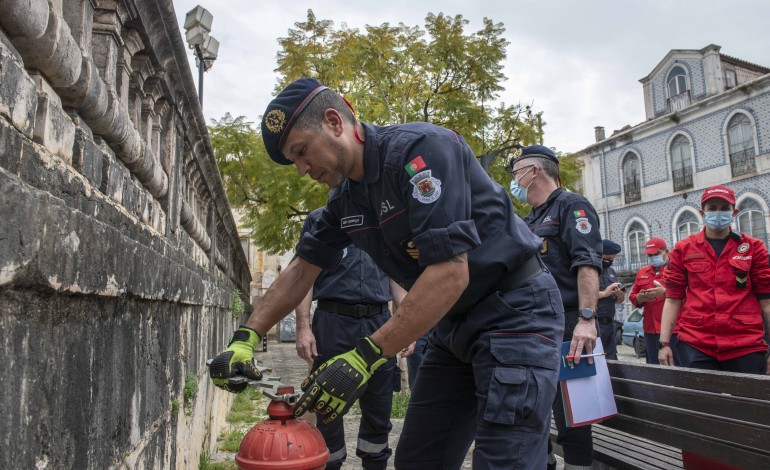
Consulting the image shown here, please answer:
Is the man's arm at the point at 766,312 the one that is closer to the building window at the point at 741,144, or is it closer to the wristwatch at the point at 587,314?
the wristwatch at the point at 587,314

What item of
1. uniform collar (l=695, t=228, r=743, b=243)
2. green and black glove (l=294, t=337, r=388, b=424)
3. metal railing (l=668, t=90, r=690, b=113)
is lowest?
green and black glove (l=294, t=337, r=388, b=424)

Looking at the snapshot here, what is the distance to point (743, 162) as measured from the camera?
73.7 feet

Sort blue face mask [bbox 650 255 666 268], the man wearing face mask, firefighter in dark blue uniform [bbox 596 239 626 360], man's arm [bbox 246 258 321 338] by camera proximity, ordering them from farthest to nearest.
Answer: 1. blue face mask [bbox 650 255 666 268]
2. firefighter in dark blue uniform [bbox 596 239 626 360]
3. the man wearing face mask
4. man's arm [bbox 246 258 321 338]

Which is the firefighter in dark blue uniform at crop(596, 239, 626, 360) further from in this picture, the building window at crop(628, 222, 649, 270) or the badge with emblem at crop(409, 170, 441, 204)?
the building window at crop(628, 222, 649, 270)

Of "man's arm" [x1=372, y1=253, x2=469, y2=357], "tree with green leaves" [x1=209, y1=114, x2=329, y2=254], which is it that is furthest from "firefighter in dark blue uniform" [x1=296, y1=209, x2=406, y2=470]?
"tree with green leaves" [x1=209, y1=114, x2=329, y2=254]

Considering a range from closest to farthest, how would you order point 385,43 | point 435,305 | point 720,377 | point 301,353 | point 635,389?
point 435,305 → point 720,377 → point 635,389 → point 301,353 → point 385,43

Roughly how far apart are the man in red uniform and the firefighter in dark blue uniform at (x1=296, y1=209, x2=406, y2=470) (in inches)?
142

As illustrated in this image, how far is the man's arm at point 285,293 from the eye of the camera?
2771 millimetres

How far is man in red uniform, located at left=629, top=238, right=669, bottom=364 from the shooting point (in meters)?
6.71

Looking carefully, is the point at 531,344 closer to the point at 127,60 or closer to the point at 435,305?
the point at 435,305

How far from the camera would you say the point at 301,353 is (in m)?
4.37

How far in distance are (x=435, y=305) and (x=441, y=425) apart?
78 centimetres

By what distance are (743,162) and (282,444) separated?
80.6 feet

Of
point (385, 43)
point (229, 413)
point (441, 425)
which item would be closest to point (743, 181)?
point (385, 43)
